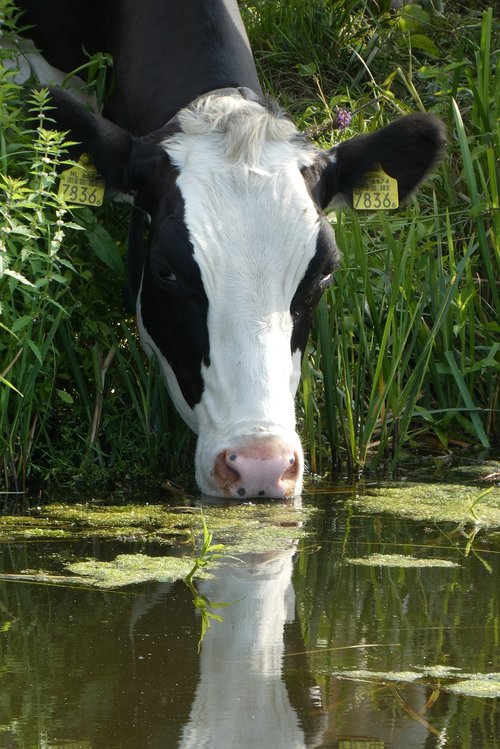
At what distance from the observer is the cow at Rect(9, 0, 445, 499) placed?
164 inches

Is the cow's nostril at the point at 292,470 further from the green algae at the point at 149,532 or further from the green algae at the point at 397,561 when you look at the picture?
the green algae at the point at 397,561

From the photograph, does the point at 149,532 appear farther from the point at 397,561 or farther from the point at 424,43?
the point at 424,43

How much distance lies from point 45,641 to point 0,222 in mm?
1966

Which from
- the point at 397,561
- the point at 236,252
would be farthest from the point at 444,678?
the point at 236,252

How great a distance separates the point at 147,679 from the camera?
100 inches

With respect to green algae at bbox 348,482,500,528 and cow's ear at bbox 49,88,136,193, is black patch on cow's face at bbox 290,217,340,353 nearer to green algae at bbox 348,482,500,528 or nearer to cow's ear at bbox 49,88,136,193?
green algae at bbox 348,482,500,528

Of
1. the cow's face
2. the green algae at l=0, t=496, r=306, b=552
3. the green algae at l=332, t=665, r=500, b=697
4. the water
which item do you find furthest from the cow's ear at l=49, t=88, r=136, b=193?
the green algae at l=332, t=665, r=500, b=697

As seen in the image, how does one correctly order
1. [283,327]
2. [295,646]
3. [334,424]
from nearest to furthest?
1. [295,646]
2. [283,327]
3. [334,424]

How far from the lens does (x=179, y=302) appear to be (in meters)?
4.54

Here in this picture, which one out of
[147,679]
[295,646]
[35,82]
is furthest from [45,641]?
[35,82]

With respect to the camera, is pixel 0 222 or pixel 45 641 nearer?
pixel 45 641

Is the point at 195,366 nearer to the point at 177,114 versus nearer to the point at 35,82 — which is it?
the point at 177,114

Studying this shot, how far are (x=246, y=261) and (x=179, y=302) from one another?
312 millimetres

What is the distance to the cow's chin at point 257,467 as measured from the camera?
12.7ft
